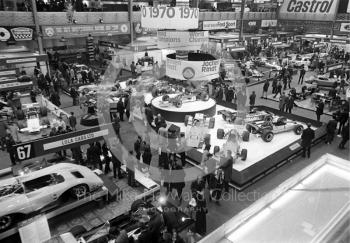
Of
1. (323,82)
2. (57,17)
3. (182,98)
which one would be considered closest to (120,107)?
(182,98)

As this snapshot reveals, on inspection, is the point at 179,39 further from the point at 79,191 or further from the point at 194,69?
the point at 79,191

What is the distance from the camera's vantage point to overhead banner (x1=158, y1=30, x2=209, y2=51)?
14180mm

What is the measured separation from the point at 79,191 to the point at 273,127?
9.06m

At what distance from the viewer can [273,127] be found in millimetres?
13430

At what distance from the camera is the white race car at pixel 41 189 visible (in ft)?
24.1

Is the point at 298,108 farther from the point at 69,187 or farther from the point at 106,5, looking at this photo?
the point at 106,5

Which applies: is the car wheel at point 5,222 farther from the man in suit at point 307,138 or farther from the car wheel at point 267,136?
the man in suit at point 307,138

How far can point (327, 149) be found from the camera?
41.0 feet

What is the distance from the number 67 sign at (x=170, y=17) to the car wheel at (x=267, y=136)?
6.01m

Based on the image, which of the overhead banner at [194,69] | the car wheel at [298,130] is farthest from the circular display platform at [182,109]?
the car wheel at [298,130]

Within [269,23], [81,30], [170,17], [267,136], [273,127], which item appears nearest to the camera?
[267,136]

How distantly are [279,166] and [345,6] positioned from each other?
27.2 meters

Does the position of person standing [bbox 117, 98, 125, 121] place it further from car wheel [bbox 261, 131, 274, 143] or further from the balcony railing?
the balcony railing

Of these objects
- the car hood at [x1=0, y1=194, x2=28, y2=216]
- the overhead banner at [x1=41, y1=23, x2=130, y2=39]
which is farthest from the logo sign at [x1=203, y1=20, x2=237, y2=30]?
the car hood at [x1=0, y1=194, x2=28, y2=216]
